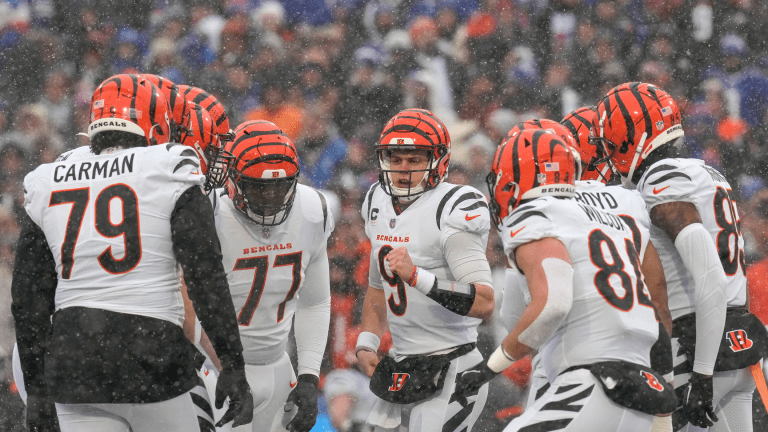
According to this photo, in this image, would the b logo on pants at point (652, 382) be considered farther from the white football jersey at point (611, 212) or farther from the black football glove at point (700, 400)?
the black football glove at point (700, 400)

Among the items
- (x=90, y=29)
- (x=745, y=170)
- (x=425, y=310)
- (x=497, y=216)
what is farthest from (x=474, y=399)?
(x=90, y=29)

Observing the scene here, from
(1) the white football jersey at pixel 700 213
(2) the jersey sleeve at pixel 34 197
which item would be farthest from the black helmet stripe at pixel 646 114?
(2) the jersey sleeve at pixel 34 197

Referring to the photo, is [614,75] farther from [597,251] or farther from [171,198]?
[171,198]

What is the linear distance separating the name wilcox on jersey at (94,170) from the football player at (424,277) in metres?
1.08

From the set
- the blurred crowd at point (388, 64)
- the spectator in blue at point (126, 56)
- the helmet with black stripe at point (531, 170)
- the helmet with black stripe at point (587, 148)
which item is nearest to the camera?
A: the helmet with black stripe at point (531, 170)

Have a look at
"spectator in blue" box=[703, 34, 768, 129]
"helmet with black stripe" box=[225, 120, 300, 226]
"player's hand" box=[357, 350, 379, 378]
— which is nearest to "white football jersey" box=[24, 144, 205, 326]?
"helmet with black stripe" box=[225, 120, 300, 226]

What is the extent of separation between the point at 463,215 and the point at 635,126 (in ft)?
3.18

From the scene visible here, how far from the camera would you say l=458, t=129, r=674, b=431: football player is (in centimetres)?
248

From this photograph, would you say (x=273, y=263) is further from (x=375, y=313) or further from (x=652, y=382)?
(x=652, y=382)

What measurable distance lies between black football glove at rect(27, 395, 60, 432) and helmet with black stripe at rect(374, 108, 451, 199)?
1.60m

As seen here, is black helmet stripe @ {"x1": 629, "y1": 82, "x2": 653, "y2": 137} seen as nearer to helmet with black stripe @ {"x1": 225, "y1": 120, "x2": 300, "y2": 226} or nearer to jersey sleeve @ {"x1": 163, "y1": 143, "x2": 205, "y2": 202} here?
helmet with black stripe @ {"x1": 225, "y1": 120, "x2": 300, "y2": 226}

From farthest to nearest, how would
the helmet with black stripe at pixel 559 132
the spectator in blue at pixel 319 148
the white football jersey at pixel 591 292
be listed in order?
the spectator in blue at pixel 319 148
the helmet with black stripe at pixel 559 132
the white football jersey at pixel 591 292

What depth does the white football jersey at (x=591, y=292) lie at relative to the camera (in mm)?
2566

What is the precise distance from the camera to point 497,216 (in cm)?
301
